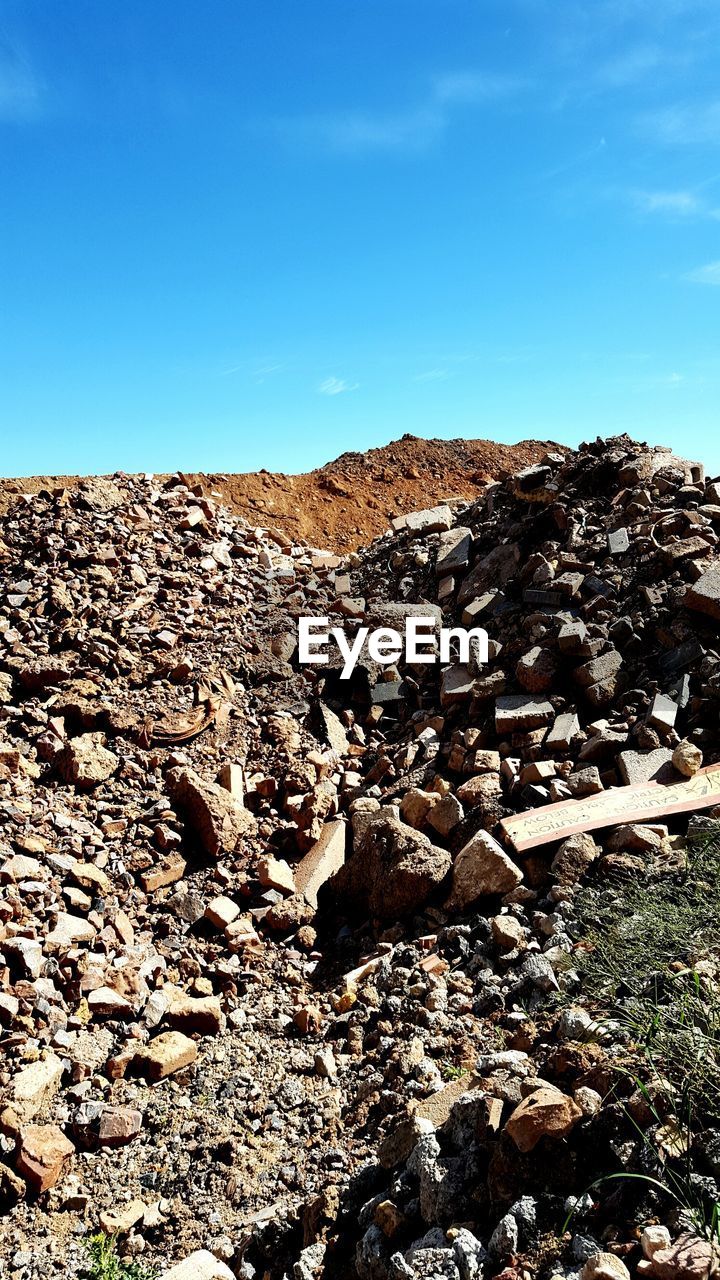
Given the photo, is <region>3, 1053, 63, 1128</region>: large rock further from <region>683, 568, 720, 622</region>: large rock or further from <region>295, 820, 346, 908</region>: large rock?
<region>683, 568, 720, 622</region>: large rock

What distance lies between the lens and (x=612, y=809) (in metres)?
5.98

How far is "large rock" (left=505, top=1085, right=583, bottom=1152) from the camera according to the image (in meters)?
3.08

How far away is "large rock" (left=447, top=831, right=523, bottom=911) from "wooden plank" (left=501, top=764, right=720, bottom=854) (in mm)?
186

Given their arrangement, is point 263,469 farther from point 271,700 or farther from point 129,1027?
point 129,1027

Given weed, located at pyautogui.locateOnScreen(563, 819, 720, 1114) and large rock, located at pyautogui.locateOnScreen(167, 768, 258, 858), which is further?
large rock, located at pyautogui.locateOnScreen(167, 768, 258, 858)

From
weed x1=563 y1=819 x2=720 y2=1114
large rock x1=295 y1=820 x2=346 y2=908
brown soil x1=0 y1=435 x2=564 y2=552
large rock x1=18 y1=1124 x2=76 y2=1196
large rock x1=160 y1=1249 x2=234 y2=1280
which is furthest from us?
brown soil x1=0 y1=435 x2=564 y2=552

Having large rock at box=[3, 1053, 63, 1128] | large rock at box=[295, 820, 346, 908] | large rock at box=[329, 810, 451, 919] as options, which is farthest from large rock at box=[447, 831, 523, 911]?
large rock at box=[3, 1053, 63, 1128]

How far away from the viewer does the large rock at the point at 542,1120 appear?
3.08 meters

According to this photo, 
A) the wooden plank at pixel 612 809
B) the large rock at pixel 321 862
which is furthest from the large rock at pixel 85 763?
the wooden plank at pixel 612 809

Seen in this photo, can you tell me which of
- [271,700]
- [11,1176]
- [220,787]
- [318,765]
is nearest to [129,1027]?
[11,1176]

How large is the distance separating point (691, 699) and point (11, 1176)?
519 cm

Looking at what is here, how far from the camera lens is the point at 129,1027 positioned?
526cm

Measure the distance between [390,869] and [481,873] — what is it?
0.68 meters

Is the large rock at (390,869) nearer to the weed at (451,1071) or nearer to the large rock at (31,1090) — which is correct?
the weed at (451,1071)
